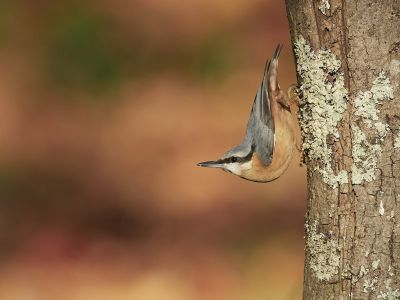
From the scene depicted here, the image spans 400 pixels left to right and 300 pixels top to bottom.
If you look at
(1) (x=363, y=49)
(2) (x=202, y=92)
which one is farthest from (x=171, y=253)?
(1) (x=363, y=49)

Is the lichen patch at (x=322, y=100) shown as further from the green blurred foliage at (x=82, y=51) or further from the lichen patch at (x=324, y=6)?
the green blurred foliage at (x=82, y=51)

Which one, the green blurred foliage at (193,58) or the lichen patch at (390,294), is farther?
the green blurred foliage at (193,58)

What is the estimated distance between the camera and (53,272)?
5.93m

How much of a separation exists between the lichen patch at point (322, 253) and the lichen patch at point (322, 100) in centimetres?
22

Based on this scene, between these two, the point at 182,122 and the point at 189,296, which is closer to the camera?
the point at 189,296

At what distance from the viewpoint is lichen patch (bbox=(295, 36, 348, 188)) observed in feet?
9.36

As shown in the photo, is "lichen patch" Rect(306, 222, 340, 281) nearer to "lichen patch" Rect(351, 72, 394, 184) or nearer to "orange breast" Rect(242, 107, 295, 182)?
"lichen patch" Rect(351, 72, 394, 184)

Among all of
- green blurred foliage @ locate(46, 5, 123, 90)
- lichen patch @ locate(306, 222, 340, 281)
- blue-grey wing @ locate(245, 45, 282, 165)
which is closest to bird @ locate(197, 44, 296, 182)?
blue-grey wing @ locate(245, 45, 282, 165)

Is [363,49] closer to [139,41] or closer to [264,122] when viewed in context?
[264,122]

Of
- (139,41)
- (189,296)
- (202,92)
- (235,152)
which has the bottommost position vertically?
(189,296)

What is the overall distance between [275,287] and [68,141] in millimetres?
3041

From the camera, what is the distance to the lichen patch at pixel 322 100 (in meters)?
2.85

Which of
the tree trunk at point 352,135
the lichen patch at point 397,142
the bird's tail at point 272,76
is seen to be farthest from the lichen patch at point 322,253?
the bird's tail at point 272,76

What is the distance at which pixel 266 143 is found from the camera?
4.69 meters
